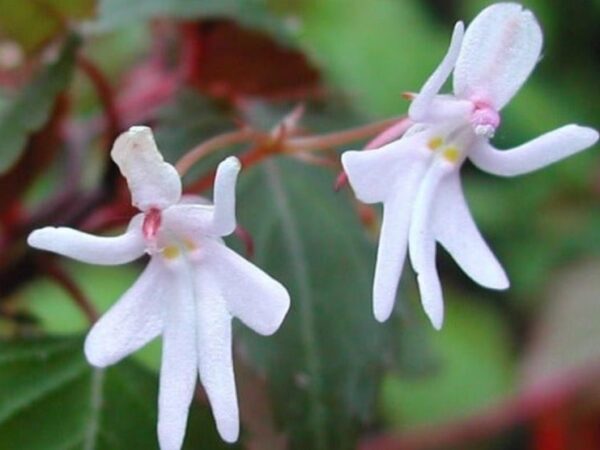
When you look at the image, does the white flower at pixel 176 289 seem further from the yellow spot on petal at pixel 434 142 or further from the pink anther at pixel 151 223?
the yellow spot on petal at pixel 434 142

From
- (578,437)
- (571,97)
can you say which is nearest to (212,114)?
(578,437)

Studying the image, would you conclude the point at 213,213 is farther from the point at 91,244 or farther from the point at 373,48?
the point at 373,48

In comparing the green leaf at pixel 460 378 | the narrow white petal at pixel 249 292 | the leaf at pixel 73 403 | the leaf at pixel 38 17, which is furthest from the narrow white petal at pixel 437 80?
Result: the green leaf at pixel 460 378

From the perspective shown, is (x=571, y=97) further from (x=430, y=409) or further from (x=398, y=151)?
(x=398, y=151)

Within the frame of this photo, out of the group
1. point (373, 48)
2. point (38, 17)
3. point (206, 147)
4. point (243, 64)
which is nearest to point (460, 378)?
point (373, 48)

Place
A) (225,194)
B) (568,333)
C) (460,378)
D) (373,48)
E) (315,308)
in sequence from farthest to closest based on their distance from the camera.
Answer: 1. (373,48)
2. (460,378)
3. (568,333)
4. (315,308)
5. (225,194)

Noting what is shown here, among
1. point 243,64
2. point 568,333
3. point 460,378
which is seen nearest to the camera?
point 243,64
